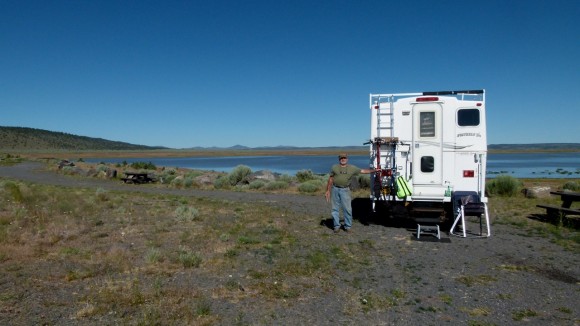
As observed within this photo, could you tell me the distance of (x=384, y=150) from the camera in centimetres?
1069

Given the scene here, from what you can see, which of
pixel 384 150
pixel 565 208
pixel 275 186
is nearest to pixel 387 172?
pixel 384 150

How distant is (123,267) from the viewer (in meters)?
6.76

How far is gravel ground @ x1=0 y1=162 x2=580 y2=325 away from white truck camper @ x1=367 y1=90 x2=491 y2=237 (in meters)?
1.04

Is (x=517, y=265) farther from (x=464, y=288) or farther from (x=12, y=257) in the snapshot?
(x=12, y=257)

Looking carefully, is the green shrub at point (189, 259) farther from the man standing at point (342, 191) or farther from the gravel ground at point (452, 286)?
the man standing at point (342, 191)

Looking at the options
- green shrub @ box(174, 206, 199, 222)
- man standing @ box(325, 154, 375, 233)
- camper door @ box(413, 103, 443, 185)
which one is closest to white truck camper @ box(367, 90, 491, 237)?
camper door @ box(413, 103, 443, 185)

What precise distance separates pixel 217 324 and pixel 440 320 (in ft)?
8.49

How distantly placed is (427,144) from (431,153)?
242mm

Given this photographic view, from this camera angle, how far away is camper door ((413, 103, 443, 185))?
10352 millimetres

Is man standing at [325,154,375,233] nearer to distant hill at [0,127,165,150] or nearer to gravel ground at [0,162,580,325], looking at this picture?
gravel ground at [0,162,580,325]

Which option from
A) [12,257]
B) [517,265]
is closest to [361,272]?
[517,265]

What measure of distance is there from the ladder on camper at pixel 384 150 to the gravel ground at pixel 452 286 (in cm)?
128

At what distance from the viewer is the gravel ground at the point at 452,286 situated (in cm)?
502

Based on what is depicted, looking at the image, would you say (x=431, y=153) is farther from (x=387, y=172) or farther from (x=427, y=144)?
(x=387, y=172)
